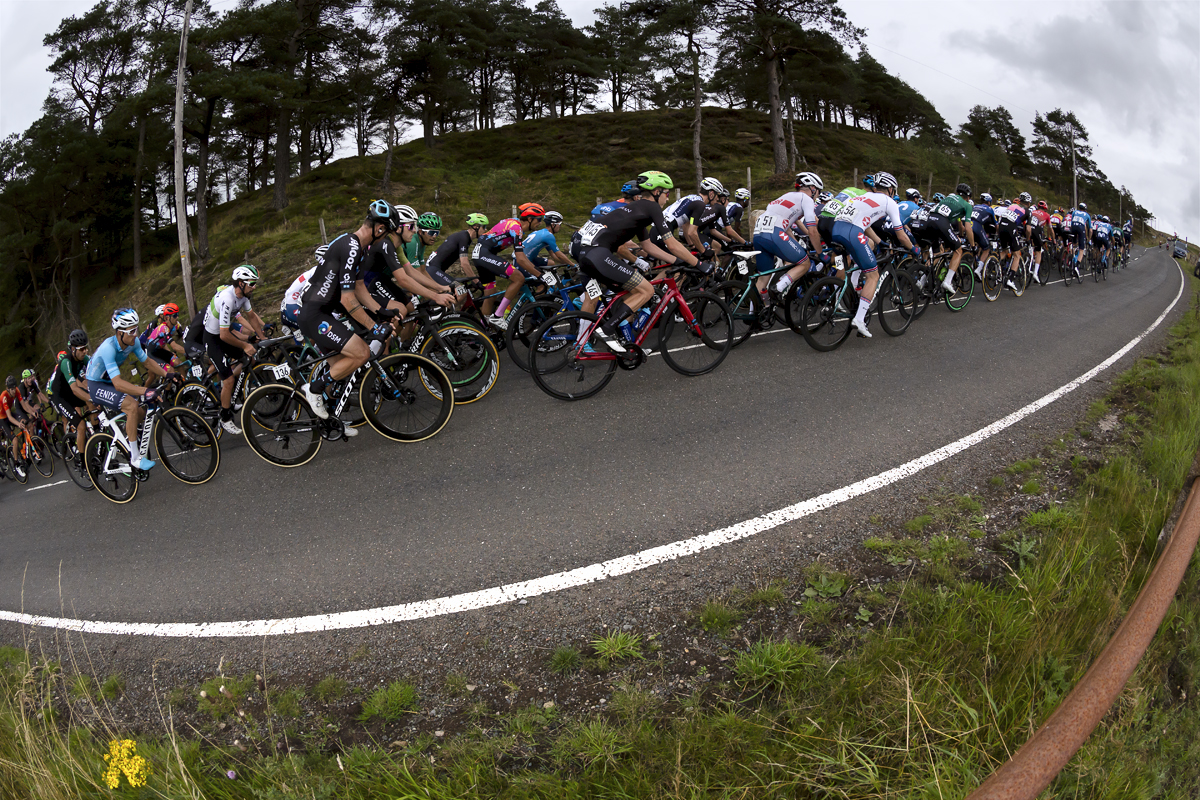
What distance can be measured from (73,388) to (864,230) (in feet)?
39.6

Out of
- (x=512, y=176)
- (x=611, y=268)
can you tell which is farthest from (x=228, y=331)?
(x=512, y=176)

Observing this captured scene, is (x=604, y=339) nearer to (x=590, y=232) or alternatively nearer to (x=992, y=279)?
(x=590, y=232)

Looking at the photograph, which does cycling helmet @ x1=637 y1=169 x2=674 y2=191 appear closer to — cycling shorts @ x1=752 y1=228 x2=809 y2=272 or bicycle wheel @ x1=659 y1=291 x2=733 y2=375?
bicycle wheel @ x1=659 y1=291 x2=733 y2=375

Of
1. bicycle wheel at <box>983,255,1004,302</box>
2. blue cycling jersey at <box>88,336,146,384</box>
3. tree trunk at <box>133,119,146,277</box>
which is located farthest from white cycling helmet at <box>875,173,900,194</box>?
tree trunk at <box>133,119,146,277</box>

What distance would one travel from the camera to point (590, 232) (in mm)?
7609

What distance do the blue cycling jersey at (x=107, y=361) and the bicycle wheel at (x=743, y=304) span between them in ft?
26.7

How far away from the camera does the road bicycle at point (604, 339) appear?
7520mm

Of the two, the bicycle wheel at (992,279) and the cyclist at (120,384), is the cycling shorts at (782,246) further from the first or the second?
the cyclist at (120,384)

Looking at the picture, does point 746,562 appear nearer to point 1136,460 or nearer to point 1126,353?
point 1136,460

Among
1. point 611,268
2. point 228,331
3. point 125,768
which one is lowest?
point 125,768

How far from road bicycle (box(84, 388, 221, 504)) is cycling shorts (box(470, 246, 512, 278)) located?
164 inches

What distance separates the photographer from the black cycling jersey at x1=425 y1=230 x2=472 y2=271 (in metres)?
9.66

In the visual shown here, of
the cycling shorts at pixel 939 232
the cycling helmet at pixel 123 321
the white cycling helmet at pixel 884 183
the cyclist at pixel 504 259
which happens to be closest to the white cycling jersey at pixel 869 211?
the white cycling helmet at pixel 884 183

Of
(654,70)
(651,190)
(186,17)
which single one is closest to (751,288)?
(651,190)
